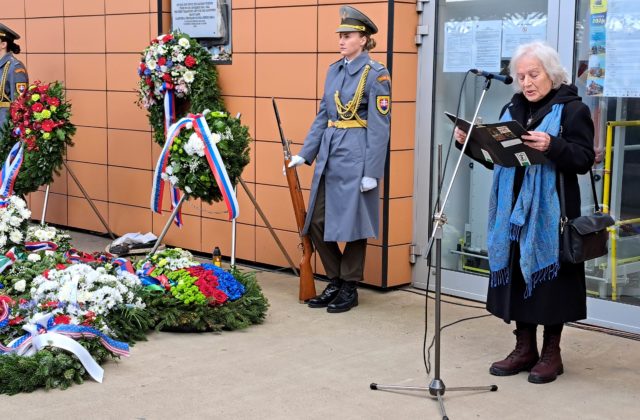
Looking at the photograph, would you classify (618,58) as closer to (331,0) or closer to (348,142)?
(348,142)

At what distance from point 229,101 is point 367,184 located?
2.08 meters

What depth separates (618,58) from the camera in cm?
541

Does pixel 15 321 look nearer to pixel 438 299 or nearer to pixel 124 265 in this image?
→ pixel 124 265

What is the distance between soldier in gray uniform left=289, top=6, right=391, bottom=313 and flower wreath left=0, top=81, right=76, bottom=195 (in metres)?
2.75

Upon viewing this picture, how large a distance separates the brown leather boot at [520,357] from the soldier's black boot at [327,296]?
→ 1.62 m

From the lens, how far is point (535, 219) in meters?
4.50

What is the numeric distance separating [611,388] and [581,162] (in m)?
1.10

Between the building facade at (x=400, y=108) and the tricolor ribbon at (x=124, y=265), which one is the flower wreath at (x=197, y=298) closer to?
the tricolor ribbon at (x=124, y=265)

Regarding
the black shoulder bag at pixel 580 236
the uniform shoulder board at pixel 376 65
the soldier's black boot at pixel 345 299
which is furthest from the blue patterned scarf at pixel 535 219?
the soldier's black boot at pixel 345 299

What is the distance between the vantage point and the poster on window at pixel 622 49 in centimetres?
534

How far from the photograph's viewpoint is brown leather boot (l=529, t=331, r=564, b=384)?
463cm

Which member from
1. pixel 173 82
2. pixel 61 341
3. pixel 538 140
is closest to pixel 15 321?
pixel 61 341

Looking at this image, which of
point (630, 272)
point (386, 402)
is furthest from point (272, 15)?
point (386, 402)

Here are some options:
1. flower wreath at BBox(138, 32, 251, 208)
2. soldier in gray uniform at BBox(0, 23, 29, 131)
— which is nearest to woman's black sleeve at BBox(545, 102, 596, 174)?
flower wreath at BBox(138, 32, 251, 208)
